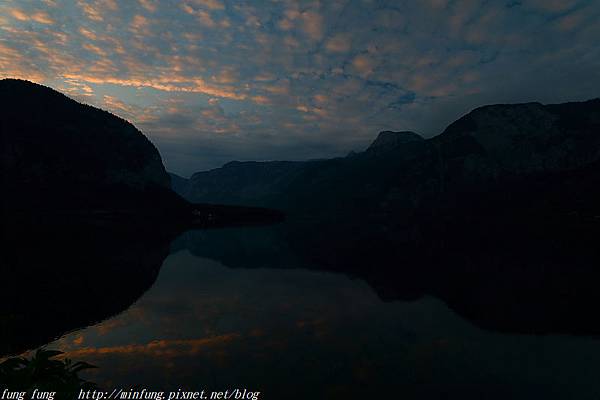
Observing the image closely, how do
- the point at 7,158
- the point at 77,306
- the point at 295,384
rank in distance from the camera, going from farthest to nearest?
the point at 7,158 < the point at 77,306 < the point at 295,384

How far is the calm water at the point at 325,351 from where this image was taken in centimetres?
2020

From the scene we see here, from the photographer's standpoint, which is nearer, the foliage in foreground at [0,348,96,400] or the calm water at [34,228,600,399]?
the foliage in foreground at [0,348,96,400]

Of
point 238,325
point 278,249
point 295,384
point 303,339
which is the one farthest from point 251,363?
point 278,249

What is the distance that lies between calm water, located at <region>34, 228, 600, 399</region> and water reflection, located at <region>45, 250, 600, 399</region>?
7cm

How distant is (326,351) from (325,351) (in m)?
0.07

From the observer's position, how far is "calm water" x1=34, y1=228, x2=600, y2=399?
20203mm

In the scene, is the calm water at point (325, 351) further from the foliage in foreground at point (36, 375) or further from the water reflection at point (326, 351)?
the foliage in foreground at point (36, 375)

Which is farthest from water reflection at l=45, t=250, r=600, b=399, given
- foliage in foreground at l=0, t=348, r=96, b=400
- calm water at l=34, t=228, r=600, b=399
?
foliage in foreground at l=0, t=348, r=96, b=400

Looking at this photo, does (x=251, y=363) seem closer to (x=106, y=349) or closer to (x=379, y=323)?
(x=106, y=349)

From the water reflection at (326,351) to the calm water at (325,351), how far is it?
74 millimetres

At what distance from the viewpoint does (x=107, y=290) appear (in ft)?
133

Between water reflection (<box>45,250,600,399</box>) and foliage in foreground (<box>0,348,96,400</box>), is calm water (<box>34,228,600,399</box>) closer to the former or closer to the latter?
water reflection (<box>45,250,600,399</box>)

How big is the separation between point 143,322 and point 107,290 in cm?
1274

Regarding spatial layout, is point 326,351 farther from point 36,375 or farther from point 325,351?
point 36,375
